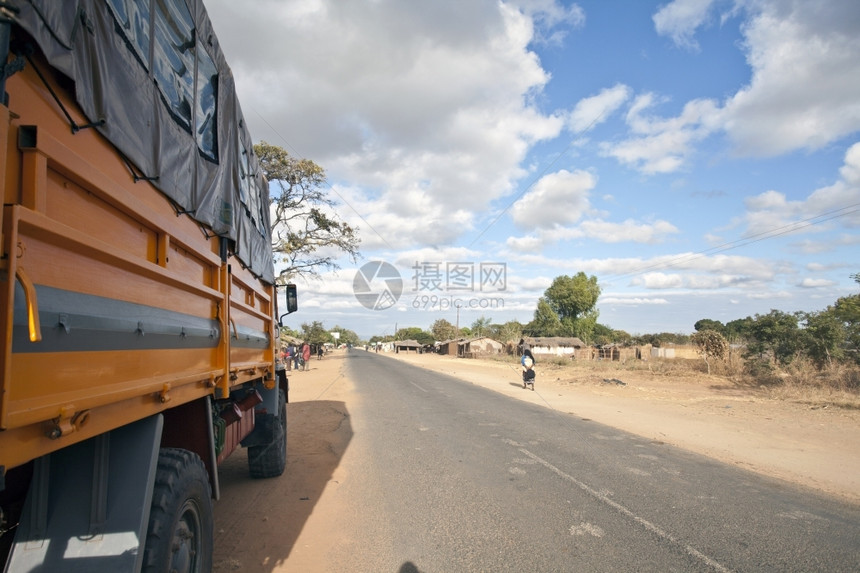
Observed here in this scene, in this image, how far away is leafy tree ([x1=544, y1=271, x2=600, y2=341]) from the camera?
243 feet

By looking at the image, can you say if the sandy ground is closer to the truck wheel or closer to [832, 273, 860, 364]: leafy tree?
the truck wheel

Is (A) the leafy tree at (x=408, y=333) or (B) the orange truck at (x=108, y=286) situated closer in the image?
(B) the orange truck at (x=108, y=286)

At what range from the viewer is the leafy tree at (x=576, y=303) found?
7412 centimetres

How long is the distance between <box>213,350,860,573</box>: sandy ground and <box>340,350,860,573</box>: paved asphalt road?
380 mm

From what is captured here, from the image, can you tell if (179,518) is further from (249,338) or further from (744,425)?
(744,425)

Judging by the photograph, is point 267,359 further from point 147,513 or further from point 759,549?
point 759,549

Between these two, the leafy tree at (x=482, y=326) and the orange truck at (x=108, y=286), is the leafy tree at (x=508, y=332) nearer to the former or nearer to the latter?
the leafy tree at (x=482, y=326)

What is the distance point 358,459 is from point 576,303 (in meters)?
70.5

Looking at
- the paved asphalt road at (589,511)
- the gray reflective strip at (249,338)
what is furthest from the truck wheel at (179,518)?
the paved asphalt road at (589,511)

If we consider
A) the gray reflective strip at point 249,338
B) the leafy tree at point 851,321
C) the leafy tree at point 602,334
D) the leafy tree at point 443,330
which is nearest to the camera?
the gray reflective strip at point 249,338

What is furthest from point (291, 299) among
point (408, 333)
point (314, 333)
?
point (408, 333)

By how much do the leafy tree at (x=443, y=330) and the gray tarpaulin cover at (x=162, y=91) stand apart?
108440mm

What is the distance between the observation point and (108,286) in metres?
2.22

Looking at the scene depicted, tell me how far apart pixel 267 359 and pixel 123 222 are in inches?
156
